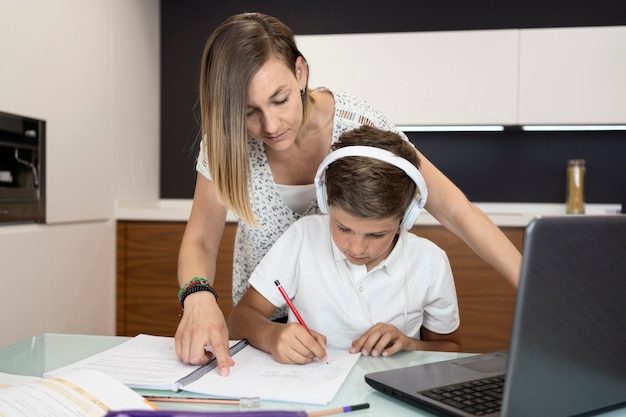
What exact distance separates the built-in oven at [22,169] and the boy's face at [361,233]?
4.21ft

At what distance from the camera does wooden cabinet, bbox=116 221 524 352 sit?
243cm

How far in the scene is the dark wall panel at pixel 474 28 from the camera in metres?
2.88

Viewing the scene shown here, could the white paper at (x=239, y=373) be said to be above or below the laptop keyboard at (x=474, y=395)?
below

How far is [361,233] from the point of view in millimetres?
1137

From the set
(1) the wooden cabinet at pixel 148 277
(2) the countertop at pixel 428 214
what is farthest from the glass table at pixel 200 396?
(1) the wooden cabinet at pixel 148 277

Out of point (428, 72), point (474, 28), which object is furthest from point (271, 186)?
point (474, 28)

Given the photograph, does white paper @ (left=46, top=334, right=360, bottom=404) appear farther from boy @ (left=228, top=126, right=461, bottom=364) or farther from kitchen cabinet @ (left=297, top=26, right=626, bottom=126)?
kitchen cabinet @ (left=297, top=26, right=626, bottom=126)

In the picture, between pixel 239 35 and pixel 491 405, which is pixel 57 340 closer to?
pixel 239 35

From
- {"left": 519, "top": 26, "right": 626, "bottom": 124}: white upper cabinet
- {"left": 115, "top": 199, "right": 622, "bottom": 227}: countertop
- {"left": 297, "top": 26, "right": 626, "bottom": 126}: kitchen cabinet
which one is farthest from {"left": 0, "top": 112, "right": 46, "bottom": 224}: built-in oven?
{"left": 519, "top": 26, "right": 626, "bottom": 124}: white upper cabinet

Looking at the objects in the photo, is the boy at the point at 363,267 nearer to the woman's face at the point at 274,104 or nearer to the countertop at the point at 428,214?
the woman's face at the point at 274,104

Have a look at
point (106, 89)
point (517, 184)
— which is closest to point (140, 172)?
point (106, 89)

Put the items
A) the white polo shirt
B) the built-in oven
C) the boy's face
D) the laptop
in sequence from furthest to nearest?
the built-in oven
the white polo shirt
the boy's face
the laptop

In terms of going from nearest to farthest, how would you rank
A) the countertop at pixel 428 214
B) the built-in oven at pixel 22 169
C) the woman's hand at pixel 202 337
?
1. the woman's hand at pixel 202 337
2. the built-in oven at pixel 22 169
3. the countertop at pixel 428 214

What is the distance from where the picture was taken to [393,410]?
754 mm
